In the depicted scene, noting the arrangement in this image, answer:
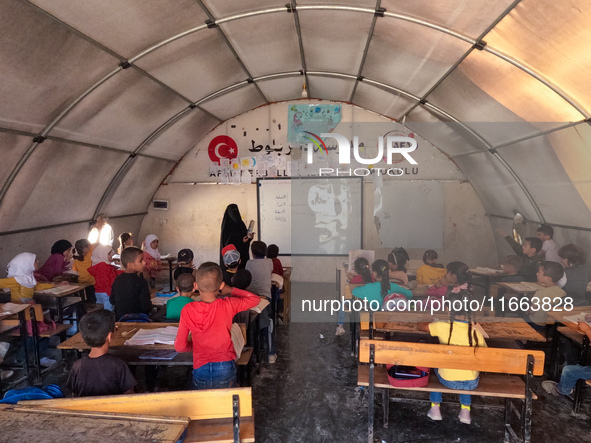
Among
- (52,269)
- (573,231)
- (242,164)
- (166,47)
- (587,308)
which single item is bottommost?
(587,308)

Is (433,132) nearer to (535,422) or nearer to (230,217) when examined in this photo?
(230,217)

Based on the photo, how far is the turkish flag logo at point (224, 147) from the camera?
845 centimetres

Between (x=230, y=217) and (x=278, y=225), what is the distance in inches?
68.7

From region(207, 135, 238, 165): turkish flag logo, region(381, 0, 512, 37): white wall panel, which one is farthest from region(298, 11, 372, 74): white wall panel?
region(207, 135, 238, 165): turkish flag logo

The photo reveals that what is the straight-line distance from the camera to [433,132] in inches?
293

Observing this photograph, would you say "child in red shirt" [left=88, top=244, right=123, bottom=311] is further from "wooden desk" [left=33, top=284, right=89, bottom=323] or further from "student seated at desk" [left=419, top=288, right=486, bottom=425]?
"student seated at desk" [left=419, top=288, right=486, bottom=425]

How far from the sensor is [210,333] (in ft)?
9.46

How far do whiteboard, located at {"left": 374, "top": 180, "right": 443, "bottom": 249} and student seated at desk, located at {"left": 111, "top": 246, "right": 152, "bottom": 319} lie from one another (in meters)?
5.41

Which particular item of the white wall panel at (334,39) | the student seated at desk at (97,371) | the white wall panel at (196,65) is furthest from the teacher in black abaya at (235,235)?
the student seated at desk at (97,371)

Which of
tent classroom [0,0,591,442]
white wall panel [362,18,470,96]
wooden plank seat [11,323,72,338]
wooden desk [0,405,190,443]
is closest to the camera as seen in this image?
wooden desk [0,405,190,443]

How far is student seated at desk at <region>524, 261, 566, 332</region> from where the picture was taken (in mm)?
4484

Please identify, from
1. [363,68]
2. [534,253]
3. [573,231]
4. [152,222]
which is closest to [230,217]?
[152,222]

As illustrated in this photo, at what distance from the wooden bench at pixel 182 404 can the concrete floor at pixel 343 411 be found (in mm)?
1165

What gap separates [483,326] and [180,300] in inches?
113
